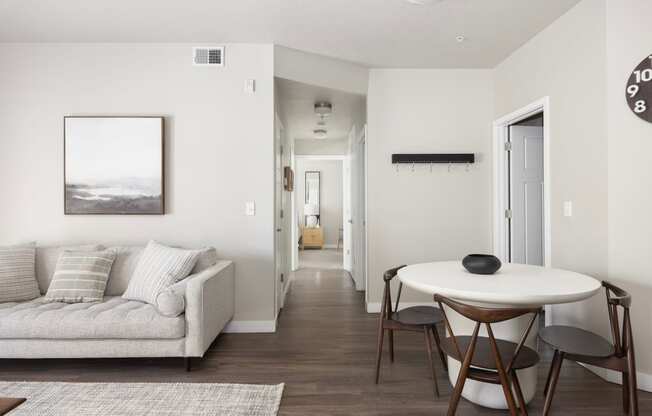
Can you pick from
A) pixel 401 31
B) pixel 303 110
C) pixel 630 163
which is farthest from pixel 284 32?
pixel 630 163

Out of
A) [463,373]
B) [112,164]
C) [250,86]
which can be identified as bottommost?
[463,373]

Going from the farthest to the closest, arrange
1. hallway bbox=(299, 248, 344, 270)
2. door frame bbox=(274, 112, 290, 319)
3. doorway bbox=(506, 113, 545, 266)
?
hallway bbox=(299, 248, 344, 270)
doorway bbox=(506, 113, 545, 266)
door frame bbox=(274, 112, 290, 319)

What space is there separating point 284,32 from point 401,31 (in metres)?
0.96

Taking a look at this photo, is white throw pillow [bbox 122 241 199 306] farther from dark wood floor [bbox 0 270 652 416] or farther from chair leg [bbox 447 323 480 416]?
chair leg [bbox 447 323 480 416]

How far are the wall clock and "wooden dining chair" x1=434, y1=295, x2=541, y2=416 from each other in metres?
1.48

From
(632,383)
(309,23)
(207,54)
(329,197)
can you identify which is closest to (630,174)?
(632,383)

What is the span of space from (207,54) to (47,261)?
2173 millimetres

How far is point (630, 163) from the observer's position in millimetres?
2322

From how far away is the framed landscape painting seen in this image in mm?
3305

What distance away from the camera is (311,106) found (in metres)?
4.53

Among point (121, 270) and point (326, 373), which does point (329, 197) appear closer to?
point (121, 270)

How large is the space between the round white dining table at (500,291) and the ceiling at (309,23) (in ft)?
6.08

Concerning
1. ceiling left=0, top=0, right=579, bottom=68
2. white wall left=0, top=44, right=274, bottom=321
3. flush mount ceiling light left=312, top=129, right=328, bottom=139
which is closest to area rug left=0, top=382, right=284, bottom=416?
white wall left=0, top=44, right=274, bottom=321

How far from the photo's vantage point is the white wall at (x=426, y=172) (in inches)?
155
